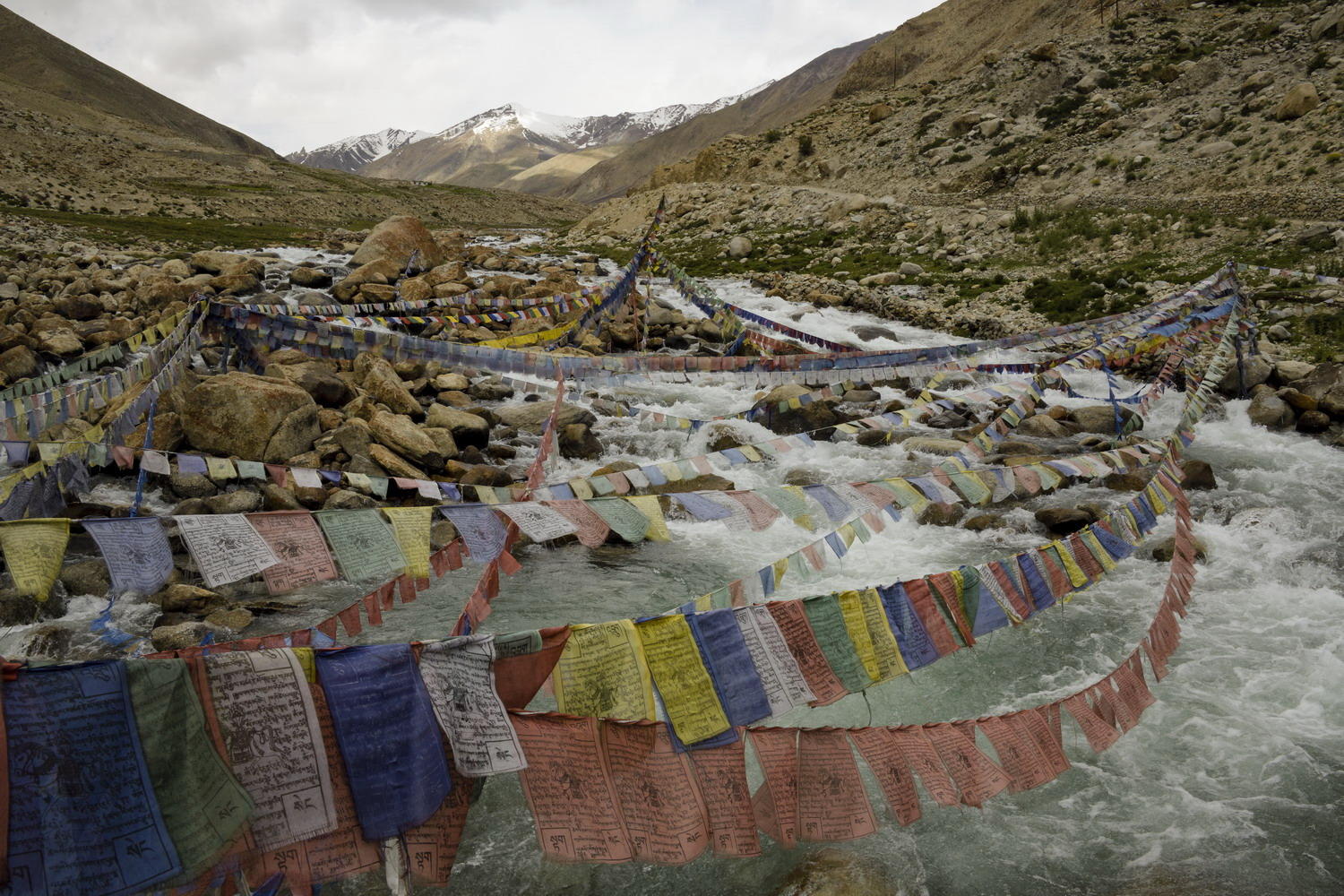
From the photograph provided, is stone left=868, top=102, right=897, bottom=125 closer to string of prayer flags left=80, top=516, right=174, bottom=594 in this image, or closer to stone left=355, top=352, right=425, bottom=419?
stone left=355, top=352, right=425, bottom=419

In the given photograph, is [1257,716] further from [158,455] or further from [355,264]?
[355,264]

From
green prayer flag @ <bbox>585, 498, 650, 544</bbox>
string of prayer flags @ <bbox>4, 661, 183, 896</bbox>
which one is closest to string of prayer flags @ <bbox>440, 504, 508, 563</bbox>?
green prayer flag @ <bbox>585, 498, 650, 544</bbox>

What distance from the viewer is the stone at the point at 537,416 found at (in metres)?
12.9

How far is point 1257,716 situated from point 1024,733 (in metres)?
3.07

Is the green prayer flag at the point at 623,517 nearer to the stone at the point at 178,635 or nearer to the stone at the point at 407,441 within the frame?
the stone at the point at 178,635

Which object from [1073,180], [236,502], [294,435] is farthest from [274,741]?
[1073,180]

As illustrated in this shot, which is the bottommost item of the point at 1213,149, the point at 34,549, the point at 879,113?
the point at 34,549

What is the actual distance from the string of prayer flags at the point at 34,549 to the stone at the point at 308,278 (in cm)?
2234

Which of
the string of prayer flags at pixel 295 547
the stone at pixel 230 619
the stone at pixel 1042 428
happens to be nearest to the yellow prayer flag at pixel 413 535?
the string of prayer flags at pixel 295 547

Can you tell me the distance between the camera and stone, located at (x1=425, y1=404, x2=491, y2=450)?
38.0 ft

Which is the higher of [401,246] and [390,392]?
[401,246]

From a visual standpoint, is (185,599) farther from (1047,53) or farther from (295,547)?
(1047,53)

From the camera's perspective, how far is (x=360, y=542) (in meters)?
4.37

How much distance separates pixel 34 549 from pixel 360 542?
1.47m
